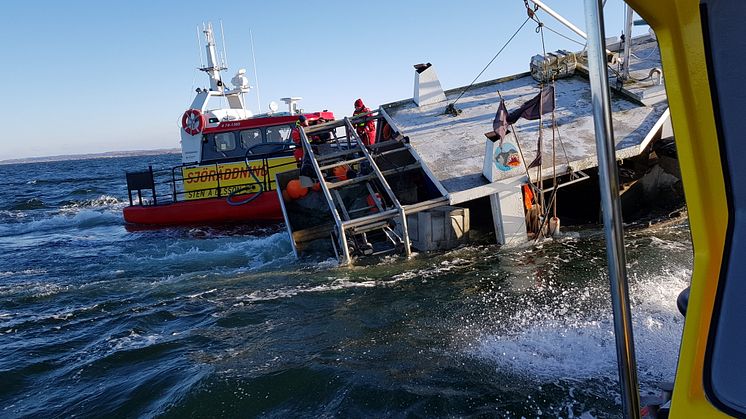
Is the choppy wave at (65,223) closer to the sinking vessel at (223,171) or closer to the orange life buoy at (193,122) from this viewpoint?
the sinking vessel at (223,171)

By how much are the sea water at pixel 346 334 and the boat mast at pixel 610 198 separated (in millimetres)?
2517

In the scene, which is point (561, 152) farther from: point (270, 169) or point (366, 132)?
point (270, 169)

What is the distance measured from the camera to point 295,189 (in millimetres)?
10742

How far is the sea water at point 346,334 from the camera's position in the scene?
4.38m

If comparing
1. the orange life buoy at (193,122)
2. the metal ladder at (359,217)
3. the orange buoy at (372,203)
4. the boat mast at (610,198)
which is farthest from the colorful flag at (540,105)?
the orange life buoy at (193,122)

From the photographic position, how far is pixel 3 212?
74.1 feet

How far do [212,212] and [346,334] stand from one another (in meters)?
8.92

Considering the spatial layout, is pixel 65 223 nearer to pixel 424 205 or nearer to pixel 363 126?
pixel 363 126

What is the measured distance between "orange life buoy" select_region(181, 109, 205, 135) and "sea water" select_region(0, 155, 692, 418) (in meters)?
6.14

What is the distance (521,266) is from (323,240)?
3.84m

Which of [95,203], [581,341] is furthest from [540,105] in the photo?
[95,203]

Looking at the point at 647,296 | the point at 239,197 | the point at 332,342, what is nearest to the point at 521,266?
the point at 647,296

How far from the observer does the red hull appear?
1356cm

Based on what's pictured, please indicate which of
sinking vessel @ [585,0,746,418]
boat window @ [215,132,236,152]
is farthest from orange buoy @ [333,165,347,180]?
sinking vessel @ [585,0,746,418]
